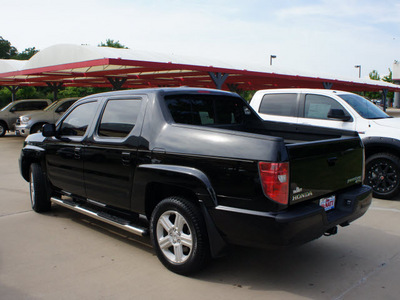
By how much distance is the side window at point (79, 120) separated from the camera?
496cm

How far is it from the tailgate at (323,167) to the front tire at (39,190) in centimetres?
387

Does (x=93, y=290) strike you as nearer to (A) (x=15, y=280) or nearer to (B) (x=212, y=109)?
(A) (x=15, y=280)

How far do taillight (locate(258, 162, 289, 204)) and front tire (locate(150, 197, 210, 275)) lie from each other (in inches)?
28.1

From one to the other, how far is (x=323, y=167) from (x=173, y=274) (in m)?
1.69

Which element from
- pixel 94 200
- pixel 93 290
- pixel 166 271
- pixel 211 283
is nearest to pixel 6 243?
pixel 94 200

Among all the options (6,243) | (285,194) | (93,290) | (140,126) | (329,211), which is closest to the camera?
(285,194)

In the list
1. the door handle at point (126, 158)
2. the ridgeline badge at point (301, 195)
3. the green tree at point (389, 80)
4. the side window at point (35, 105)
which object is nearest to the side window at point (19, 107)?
the side window at point (35, 105)

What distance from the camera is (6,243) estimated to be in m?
4.67

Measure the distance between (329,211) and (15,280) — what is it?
294cm

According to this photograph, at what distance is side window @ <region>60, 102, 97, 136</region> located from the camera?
4963mm

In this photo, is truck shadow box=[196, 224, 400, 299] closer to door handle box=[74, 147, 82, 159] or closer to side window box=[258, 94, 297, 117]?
door handle box=[74, 147, 82, 159]

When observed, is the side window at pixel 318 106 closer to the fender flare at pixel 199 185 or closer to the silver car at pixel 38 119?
the fender flare at pixel 199 185

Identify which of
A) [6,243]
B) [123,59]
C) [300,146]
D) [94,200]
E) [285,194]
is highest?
[123,59]

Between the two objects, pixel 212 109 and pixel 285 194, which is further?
pixel 212 109
